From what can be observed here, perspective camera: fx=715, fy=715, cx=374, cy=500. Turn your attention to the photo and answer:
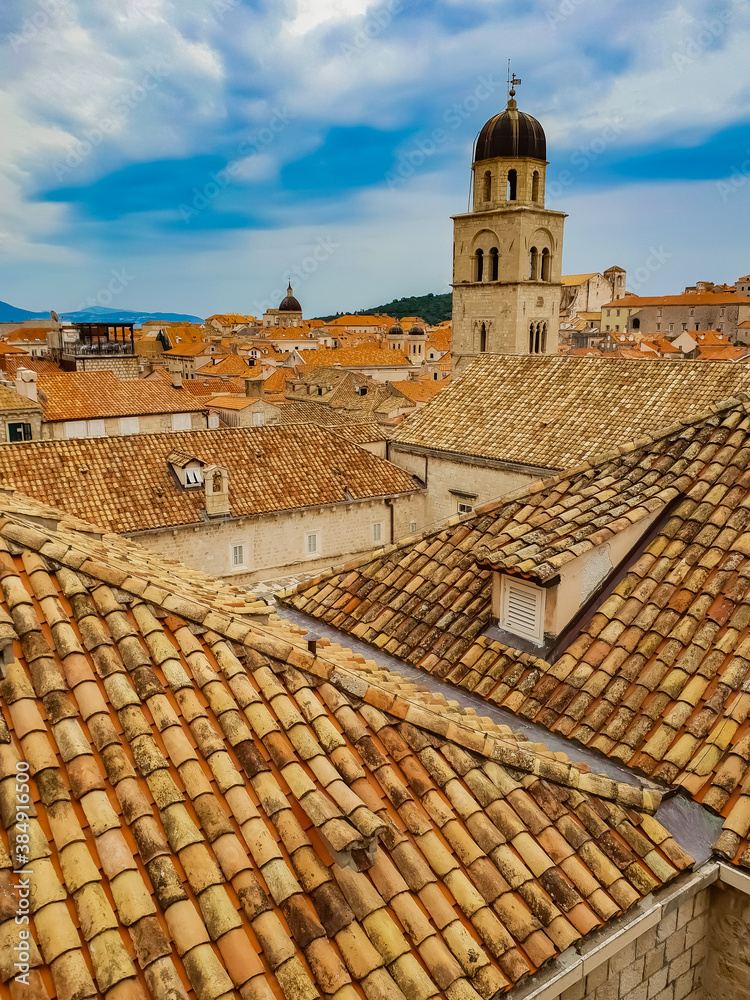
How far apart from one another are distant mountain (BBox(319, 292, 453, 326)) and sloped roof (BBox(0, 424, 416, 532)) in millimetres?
150489

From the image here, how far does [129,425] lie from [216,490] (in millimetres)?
14678

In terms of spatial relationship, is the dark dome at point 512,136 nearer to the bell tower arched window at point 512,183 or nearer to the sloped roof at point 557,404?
the bell tower arched window at point 512,183

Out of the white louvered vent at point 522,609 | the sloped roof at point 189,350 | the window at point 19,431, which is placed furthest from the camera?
the sloped roof at point 189,350

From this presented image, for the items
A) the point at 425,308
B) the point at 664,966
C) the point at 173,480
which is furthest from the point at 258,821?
the point at 425,308

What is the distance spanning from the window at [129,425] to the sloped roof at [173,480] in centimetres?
1132

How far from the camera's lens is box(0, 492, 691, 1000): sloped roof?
3.08 metres

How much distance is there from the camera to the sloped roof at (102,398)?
29906 mm

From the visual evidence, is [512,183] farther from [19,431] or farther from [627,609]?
[627,609]

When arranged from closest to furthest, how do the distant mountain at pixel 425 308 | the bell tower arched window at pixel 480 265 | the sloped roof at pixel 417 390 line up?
the bell tower arched window at pixel 480 265
the sloped roof at pixel 417 390
the distant mountain at pixel 425 308

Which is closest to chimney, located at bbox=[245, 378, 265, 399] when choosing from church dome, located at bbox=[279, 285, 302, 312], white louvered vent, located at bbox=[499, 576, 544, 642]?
white louvered vent, located at bbox=[499, 576, 544, 642]

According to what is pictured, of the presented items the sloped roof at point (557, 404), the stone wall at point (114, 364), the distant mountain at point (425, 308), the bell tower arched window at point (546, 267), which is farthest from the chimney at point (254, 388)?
the distant mountain at point (425, 308)

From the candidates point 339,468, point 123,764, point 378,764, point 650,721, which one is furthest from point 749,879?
point 339,468

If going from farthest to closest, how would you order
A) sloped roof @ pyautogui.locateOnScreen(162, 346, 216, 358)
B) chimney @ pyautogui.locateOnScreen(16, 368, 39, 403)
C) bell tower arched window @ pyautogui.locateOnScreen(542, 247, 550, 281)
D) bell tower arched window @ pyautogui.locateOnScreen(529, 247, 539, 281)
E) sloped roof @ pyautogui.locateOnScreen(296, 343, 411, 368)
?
1. sloped roof @ pyautogui.locateOnScreen(162, 346, 216, 358)
2. sloped roof @ pyautogui.locateOnScreen(296, 343, 411, 368)
3. bell tower arched window @ pyautogui.locateOnScreen(542, 247, 550, 281)
4. bell tower arched window @ pyautogui.locateOnScreen(529, 247, 539, 281)
5. chimney @ pyautogui.locateOnScreen(16, 368, 39, 403)

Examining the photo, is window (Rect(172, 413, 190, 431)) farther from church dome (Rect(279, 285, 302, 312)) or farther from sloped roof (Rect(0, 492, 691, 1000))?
church dome (Rect(279, 285, 302, 312))
